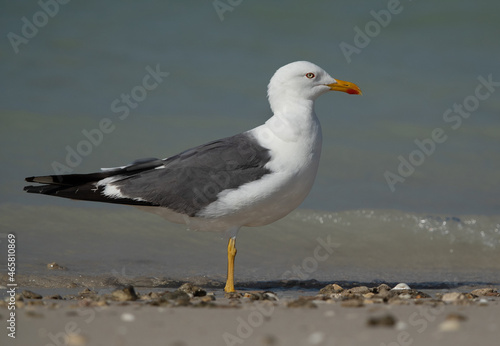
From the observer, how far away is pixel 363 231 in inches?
393

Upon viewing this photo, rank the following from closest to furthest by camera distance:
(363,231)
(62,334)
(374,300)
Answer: (62,334), (374,300), (363,231)

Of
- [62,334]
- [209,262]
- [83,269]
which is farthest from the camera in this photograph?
[209,262]

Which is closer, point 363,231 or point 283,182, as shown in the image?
point 283,182

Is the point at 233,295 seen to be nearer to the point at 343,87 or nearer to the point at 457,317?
the point at 457,317

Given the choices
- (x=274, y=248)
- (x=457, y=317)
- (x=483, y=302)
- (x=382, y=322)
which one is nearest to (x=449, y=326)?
(x=457, y=317)

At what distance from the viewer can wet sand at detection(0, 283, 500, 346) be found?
12.6ft

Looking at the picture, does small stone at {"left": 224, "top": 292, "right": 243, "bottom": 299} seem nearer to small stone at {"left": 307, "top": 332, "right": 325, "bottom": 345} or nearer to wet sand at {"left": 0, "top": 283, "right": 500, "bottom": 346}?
wet sand at {"left": 0, "top": 283, "right": 500, "bottom": 346}

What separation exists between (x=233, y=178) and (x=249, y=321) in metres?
2.24

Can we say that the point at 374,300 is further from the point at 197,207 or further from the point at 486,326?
the point at 197,207

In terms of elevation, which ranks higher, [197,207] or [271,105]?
[271,105]

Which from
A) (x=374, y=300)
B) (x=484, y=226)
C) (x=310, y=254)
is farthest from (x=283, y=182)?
(x=484, y=226)

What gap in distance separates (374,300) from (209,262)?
3.32 metres

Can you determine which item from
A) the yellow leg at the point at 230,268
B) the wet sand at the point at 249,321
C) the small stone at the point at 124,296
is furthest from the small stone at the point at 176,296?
the yellow leg at the point at 230,268

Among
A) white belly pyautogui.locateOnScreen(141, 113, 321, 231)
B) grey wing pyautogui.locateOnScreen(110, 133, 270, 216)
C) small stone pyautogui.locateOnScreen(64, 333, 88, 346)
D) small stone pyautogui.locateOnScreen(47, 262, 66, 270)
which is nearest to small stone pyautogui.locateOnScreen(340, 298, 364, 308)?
white belly pyautogui.locateOnScreen(141, 113, 321, 231)
